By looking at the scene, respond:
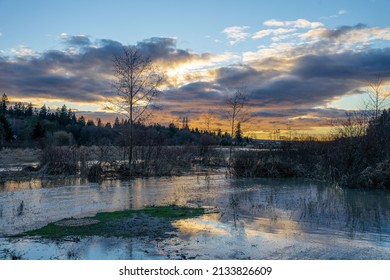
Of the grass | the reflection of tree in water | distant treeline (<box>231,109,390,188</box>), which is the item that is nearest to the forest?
distant treeline (<box>231,109,390,188</box>)

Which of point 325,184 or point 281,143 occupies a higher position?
point 281,143

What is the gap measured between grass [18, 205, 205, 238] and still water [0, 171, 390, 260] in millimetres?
427

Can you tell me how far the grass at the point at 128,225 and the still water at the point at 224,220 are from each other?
0.43m

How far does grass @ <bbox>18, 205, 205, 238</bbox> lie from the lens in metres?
9.59

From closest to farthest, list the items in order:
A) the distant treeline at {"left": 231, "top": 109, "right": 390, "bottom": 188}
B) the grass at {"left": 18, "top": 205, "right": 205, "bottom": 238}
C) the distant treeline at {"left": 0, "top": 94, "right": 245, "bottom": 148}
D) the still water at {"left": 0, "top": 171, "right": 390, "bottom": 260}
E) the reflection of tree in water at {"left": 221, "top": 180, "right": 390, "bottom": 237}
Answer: the still water at {"left": 0, "top": 171, "right": 390, "bottom": 260}
the grass at {"left": 18, "top": 205, "right": 205, "bottom": 238}
the reflection of tree in water at {"left": 221, "top": 180, "right": 390, "bottom": 237}
the distant treeline at {"left": 231, "top": 109, "right": 390, "bottom": 188}
the distant treeline at {"left": 0, "top": 94, "right": 245, "bottom": 148}

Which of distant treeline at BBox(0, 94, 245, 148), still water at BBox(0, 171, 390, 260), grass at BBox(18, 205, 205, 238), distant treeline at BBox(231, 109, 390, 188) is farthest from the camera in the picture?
distant treeline at BBox(0, 94, 245, 148)

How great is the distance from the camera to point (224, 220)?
11359 millimetres

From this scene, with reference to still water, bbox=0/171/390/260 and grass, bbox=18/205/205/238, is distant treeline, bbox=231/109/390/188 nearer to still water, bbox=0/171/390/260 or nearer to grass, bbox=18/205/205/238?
still water, bbox=0/171/390/260

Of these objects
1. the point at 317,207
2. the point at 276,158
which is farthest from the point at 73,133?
the point at 317,207

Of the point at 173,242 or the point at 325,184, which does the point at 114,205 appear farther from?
the point at 325,184

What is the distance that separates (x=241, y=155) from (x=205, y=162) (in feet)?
31.3

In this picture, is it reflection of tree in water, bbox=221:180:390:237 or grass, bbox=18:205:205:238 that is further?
reflection of tree in water, bbox=221:180:390:237

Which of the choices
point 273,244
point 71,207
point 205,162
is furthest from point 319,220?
point 205,162
